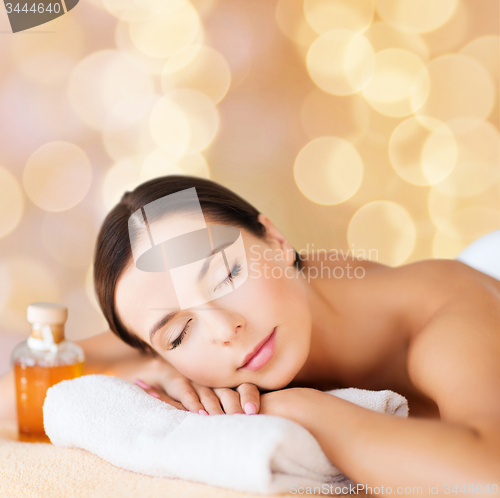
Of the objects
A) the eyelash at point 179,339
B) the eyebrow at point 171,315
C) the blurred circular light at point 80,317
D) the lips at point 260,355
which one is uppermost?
the eyebrow at point 171,315

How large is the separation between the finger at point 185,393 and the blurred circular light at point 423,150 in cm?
109

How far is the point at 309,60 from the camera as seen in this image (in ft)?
4.99

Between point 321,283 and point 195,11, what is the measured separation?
1011mm

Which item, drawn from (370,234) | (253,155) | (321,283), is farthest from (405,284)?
(253,155)

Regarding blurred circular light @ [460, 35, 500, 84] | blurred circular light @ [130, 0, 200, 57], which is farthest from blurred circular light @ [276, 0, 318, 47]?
blurred circular light @ [460, 35, 500, 84]

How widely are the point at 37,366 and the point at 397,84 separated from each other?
53.9 inches

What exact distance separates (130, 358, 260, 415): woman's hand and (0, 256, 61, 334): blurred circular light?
682 millimetres

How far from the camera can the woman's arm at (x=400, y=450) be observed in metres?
0.48

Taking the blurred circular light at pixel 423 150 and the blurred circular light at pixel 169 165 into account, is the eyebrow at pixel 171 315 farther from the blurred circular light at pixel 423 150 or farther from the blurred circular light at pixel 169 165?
the blurred circular light at pixel 423 150

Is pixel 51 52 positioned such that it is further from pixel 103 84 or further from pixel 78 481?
pixel 78 481

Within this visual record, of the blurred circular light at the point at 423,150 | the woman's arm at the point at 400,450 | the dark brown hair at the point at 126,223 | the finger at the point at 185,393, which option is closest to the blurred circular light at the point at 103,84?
the dark brown hair at the point at 126,223

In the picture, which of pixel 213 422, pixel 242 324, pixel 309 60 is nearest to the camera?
pixel 213 422

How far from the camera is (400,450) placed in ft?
1.66

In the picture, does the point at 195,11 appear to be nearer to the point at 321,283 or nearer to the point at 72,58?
the point at 72,58
